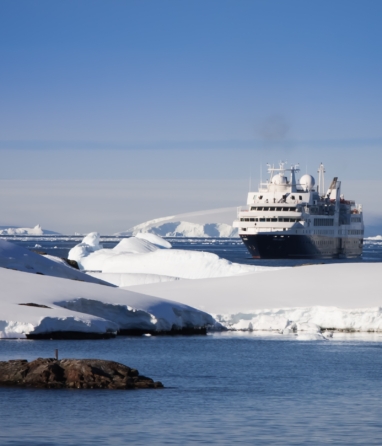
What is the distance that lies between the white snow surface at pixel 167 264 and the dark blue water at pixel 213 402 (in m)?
31.8

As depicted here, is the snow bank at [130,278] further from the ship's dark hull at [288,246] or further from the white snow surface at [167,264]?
the ship's dark hull at [288,246]

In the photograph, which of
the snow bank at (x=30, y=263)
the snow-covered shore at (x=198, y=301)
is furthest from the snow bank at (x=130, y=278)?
the snow bank at (x=30, y=263)

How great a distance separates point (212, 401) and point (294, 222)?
77.1 metres

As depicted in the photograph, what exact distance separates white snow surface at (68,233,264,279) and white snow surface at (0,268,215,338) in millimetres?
24129

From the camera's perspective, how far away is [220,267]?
200 ft

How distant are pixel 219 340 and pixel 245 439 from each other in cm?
1657

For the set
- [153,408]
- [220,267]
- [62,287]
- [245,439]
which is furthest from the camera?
[220,267]

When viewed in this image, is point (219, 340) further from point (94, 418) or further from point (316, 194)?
point (316, 194)

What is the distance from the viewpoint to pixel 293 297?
123 feet

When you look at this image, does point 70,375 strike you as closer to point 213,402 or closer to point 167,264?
point 213,402

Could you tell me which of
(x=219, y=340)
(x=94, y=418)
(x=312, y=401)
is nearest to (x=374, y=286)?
(x=219, y=340)

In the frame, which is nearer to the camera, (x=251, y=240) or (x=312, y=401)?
(x=312, y=401)

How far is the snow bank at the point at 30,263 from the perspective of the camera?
40.0 metres

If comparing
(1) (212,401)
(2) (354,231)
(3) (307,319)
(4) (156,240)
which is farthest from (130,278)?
(2) (354,231)
